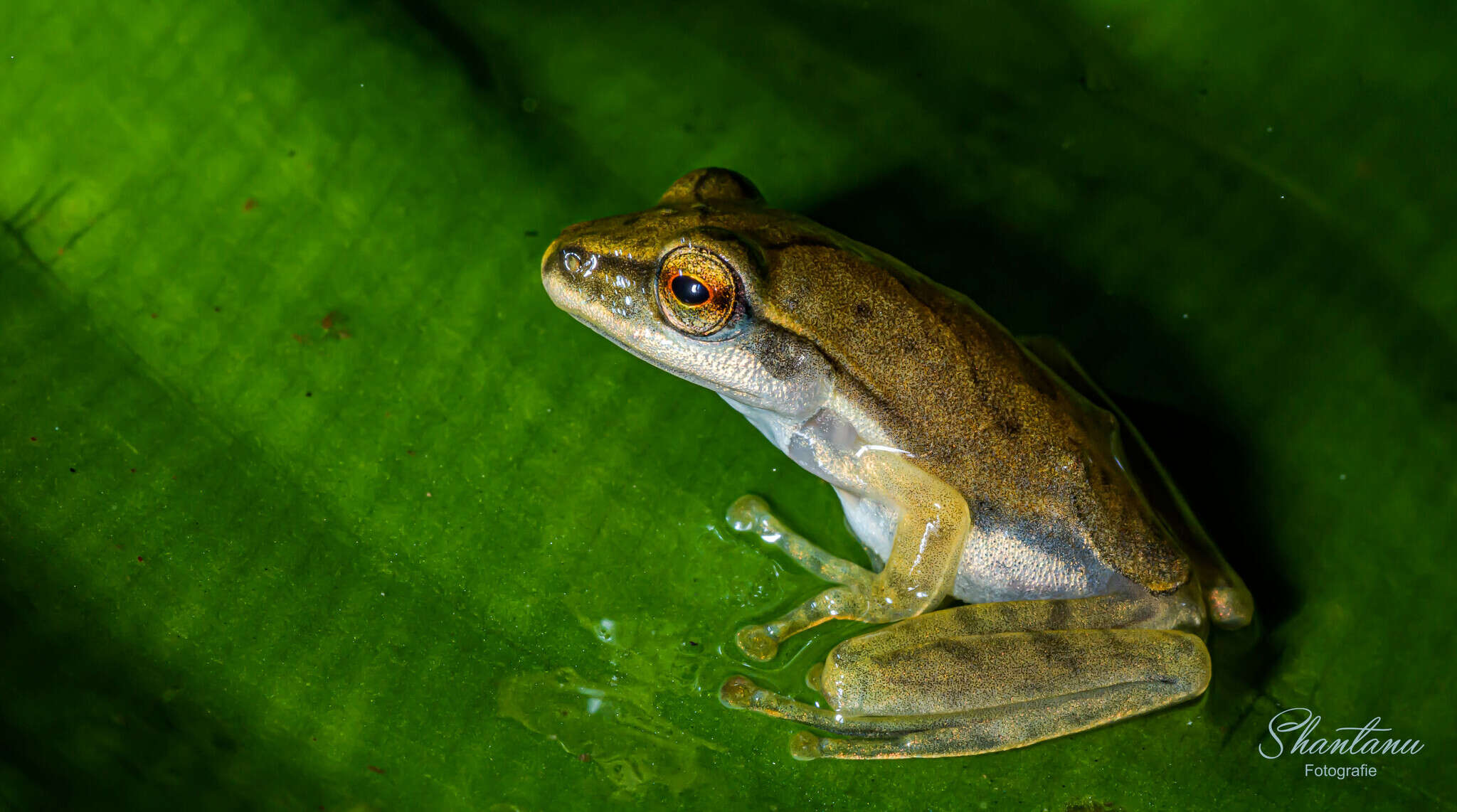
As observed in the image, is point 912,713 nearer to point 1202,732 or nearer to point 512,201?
point 1202,732

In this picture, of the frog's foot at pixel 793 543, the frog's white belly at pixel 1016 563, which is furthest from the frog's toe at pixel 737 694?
the frog's white belly at pixel 1016 563

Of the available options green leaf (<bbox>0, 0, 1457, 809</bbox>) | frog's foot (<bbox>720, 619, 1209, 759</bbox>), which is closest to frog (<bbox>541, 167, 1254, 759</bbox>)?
frog's foot (<bbox>720, 619, 1209, 759</bbox>)

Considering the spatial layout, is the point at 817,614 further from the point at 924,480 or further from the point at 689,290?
the point at 689,290

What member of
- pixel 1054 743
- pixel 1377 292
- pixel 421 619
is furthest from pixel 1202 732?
pixel 421 619

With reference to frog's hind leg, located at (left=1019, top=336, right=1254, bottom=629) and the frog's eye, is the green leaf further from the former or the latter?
the frog's eye

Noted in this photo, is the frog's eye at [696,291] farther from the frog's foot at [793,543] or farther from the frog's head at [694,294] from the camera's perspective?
the frog's foot at [793,543]

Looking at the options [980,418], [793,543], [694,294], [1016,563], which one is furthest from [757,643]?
[694,294]
